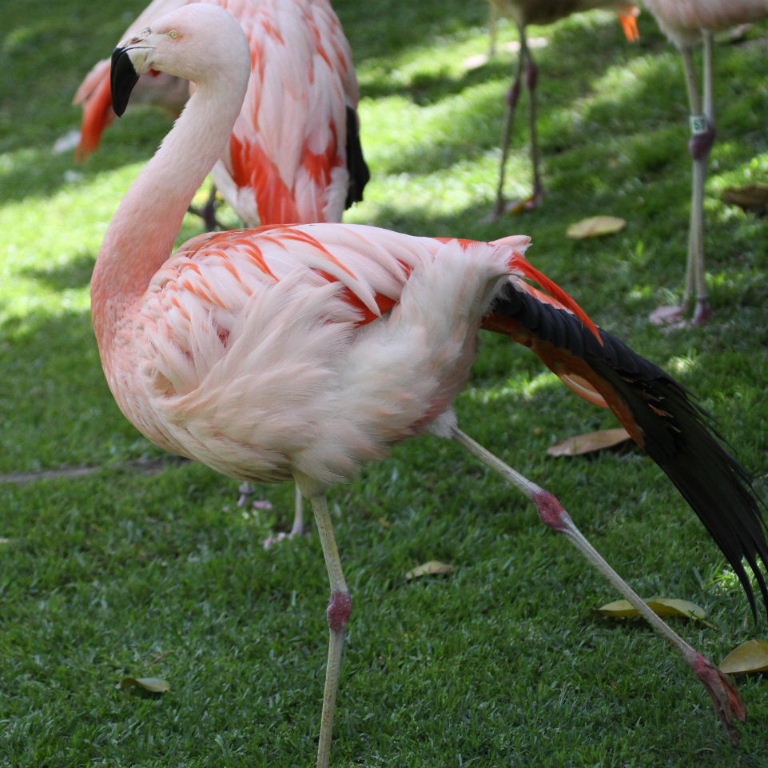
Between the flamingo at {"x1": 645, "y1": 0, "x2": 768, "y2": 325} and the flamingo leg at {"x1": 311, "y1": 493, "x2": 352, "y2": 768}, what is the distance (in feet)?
7.63

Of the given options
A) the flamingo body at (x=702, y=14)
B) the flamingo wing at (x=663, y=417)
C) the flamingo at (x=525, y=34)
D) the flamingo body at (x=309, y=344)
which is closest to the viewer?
the flamingo body at (x=309, y=344)

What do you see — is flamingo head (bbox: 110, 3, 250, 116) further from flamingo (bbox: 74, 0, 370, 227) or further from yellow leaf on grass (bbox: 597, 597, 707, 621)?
yellow leaf on grass (bbox: 597, 597, 707, 621)

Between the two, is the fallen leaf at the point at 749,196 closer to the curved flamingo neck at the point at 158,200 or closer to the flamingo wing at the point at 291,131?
the flamingo wing at the point at 291,131

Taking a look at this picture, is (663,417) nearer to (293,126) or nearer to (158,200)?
(158,200)

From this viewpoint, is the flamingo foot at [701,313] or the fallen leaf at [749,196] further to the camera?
the fallen leaf at [749,196]

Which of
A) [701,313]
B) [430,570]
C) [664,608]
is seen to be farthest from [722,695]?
[701,313]

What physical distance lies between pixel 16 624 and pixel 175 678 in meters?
0.63

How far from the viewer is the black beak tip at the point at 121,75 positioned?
264cm

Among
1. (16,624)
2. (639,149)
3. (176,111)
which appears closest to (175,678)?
(16,624)

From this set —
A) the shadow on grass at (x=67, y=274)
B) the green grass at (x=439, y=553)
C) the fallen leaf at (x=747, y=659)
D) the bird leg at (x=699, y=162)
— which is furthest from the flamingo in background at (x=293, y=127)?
the shadow on grass at (x=67, y=274)

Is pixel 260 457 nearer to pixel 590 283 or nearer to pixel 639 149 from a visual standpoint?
pixel 590 283

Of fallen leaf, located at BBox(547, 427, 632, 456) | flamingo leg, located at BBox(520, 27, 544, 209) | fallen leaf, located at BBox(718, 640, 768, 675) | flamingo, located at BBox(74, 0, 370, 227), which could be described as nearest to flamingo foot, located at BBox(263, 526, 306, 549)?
fallen leaf, located at BBox(547, 427, 632, 456)

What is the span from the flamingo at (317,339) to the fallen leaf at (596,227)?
2632 mm

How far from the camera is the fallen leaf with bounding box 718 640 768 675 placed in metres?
2.75
